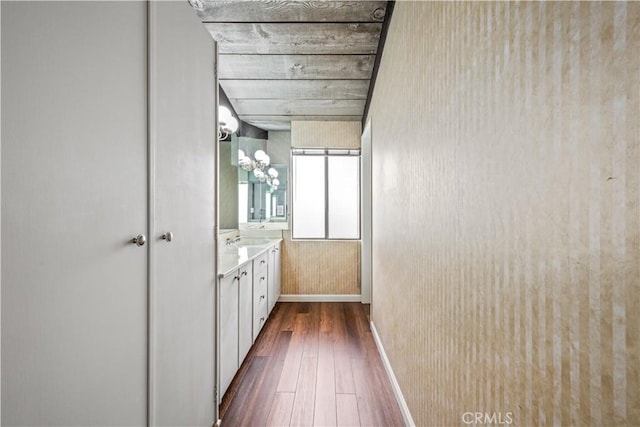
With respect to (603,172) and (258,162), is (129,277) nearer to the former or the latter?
(603,172)

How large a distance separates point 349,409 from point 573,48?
193 centimetres

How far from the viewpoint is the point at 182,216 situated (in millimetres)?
1212

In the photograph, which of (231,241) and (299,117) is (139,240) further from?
(299,117)

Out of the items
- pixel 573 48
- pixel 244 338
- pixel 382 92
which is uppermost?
pixel 382 92

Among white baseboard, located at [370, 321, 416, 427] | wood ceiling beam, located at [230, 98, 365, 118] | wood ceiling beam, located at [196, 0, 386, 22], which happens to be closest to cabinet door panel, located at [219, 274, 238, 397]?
white baseboard, located at [370, 321, 416, 427]

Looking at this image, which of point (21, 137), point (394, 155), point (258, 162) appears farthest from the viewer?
point (258, 162)

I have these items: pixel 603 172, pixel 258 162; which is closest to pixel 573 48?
pixel 603 172

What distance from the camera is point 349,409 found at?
1.77 m

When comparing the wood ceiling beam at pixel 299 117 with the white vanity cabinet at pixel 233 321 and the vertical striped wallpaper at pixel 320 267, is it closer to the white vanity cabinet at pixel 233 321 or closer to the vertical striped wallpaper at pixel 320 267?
the vertical striped wallpaper at pixel 320 267

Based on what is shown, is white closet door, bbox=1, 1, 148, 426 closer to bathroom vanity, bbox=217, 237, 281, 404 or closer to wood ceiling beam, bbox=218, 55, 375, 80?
bathroom vanity, bbox=217, 237, 281, 404

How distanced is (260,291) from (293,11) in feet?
7.53

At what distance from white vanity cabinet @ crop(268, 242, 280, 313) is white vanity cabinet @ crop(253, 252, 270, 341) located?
0.16 meters

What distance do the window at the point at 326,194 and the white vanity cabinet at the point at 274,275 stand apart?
48 cm

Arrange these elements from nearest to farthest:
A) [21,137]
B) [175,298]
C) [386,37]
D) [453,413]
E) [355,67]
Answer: [21,137]
[453,413]
[175,298]
[386,37]
[355,67]
